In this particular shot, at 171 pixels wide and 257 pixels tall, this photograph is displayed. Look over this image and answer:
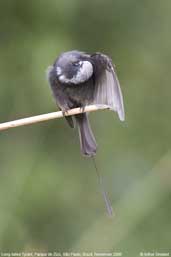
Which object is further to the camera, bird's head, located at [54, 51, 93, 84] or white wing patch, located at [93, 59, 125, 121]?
bird's head, located at [54, 51, 93, 84]

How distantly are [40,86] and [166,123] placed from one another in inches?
31.1

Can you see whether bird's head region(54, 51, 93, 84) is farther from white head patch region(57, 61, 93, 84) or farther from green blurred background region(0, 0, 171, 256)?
green blurred background region(0, 0, 171, 256)

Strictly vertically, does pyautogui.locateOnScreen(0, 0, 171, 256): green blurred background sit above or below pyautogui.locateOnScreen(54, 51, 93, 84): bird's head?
below

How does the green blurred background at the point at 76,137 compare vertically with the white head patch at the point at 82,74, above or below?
below

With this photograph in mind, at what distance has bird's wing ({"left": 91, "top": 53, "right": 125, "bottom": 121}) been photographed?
4043mm

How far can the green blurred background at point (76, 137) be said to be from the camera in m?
5.17

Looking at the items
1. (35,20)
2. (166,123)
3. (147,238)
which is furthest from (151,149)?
(35,20)

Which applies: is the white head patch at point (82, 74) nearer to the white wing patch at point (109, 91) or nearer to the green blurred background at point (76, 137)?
the white wing patch at point (109, 91)

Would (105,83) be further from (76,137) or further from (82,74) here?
(76,137)

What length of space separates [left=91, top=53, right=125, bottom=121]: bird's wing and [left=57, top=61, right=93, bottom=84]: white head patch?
0.04 metres

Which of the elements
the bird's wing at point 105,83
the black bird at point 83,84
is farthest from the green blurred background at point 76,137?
the bird's wing at point 105,83

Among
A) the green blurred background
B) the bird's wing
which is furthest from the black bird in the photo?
the green blurred background

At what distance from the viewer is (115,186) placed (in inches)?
210

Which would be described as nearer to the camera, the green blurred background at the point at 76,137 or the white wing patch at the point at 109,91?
the white wing patch at the point at 109,91
